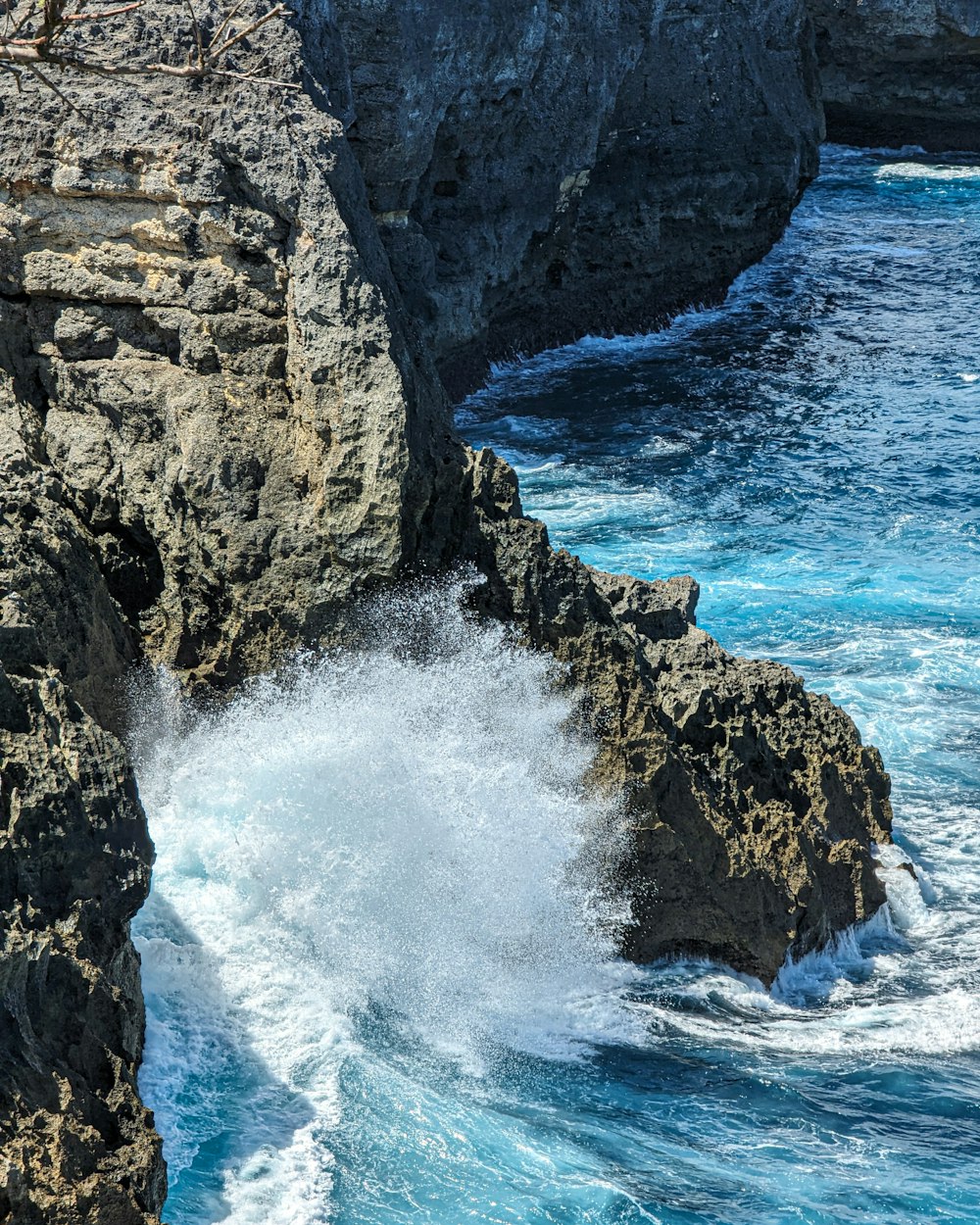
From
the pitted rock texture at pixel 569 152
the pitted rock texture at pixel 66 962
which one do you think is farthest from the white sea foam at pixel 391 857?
the pitted rock texture at pixel 569 152

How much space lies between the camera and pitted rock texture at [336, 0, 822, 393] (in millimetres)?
18719

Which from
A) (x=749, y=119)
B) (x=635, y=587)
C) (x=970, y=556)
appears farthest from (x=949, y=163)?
(x=635, y=587)

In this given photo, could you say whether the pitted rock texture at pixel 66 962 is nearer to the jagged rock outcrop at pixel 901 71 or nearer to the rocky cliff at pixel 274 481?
the rocky cliff at pixel 274 481

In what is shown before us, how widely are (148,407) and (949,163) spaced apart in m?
29.9

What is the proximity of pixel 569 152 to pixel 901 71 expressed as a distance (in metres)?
15.0

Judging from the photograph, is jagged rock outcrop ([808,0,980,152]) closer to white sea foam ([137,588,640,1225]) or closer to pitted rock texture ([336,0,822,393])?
pitted rock texture ([336,0,822,393])

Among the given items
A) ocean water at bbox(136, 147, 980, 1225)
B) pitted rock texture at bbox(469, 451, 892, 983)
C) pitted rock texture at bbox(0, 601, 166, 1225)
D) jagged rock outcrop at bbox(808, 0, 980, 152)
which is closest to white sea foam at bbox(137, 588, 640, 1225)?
ocean water at bbox(136, 147, 980, 1225)

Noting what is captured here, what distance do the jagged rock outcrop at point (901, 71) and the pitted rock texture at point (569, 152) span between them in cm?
486

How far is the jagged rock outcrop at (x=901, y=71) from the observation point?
32.6 meters

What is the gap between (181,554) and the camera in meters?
8.69

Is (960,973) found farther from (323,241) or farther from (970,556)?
(970,556)

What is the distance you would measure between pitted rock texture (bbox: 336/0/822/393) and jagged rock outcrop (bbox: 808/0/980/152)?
4857mm

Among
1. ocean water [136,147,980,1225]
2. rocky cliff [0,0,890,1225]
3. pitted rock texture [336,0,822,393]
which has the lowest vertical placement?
ocean water [136,147,980,1225]

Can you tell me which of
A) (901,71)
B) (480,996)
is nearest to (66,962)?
Answer: (480,996)
